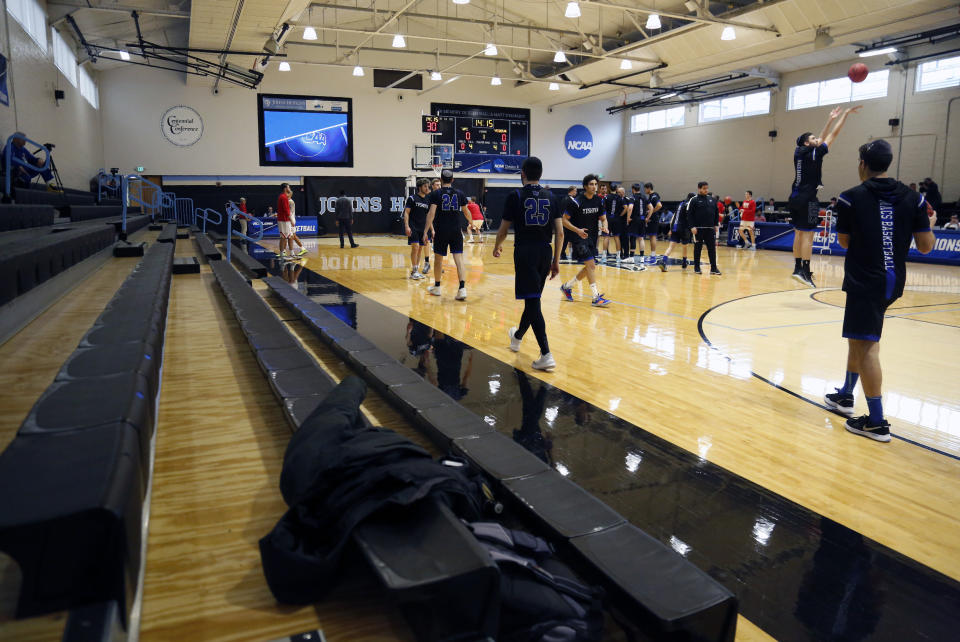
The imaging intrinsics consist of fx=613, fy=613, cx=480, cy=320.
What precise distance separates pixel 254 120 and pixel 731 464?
21.9 m

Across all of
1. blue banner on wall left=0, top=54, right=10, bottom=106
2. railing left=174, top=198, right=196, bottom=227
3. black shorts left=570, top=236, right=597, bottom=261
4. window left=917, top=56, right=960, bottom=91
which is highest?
window left=917, top=56, right=960, bottom=91

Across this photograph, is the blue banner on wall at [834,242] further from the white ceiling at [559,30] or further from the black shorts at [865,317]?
the black shorts at [865,317]

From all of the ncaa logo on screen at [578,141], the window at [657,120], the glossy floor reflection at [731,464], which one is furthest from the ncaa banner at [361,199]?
the glossy floor reflection at [731,464]

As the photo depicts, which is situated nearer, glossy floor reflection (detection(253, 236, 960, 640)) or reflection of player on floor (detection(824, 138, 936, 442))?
glossy floor reflection (detection(253, 236, 960, 640))

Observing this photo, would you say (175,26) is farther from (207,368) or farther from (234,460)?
(234,460)

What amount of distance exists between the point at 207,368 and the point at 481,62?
22356mm

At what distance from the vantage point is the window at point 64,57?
13602mm

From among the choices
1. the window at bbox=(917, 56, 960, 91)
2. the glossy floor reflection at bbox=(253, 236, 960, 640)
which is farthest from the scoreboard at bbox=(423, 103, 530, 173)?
the glossy floor reflection at bbox=(253, 236, 960, 640)

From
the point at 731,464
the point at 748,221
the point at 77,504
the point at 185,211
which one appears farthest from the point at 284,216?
the point at 748,221

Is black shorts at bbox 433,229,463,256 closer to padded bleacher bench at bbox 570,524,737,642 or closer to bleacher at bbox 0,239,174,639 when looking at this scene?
bleacher at bbox 0,239,174,639

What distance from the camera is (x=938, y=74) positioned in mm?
16297

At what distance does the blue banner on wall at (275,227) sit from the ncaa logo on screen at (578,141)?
11257 millimetres

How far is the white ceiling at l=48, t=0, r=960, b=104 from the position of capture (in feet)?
44.0

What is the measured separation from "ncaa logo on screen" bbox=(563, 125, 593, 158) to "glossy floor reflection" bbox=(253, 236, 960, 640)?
21.0m
